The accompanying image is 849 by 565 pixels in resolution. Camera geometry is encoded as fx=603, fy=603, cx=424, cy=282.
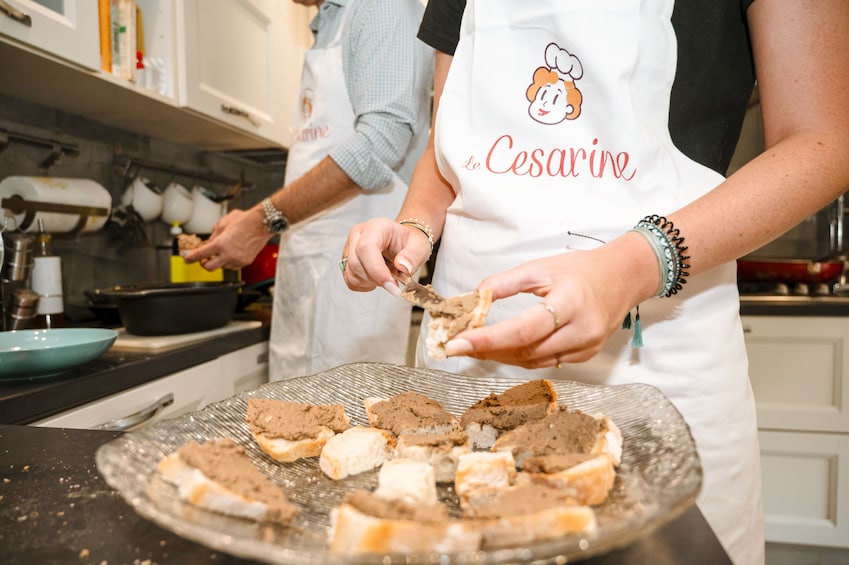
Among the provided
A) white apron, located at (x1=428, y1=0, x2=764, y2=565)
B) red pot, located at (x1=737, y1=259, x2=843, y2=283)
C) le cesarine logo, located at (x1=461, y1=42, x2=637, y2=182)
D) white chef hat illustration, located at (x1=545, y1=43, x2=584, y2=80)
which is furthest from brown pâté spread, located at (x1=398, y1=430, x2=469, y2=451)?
red pot, located at (x1=737, y1=259, x2=843, y2=283)

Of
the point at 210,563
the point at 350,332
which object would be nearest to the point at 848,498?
the point at 350,332

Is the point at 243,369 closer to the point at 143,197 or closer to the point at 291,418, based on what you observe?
the point at 143,197

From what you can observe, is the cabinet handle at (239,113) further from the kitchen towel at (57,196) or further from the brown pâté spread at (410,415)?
the brown pâté spread at (410,415)

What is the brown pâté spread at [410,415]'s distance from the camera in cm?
67

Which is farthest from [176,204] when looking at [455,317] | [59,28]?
[455,317]

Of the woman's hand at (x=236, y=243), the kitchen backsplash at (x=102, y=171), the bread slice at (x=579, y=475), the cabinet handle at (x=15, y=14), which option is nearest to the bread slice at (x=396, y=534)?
the bread slice at (x=579, y=475)

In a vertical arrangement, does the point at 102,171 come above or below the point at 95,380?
above

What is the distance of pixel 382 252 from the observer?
2.87 ft

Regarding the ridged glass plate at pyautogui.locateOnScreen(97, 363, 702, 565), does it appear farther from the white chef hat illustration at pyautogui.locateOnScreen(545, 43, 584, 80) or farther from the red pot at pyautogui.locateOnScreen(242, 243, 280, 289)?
the red pot at pyautogui.locateOnScreen(242, 243, 280, 289)

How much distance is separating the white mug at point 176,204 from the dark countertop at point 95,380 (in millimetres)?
713

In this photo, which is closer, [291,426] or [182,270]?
[291,426]

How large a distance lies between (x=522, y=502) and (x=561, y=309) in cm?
19

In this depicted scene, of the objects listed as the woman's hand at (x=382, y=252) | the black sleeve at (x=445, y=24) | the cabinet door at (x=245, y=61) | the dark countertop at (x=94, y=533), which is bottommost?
the dark countertop at (x=94, y=533)

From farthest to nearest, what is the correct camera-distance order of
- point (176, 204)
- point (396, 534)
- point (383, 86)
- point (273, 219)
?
point (176, 204), point (273, 219), point (383, 86), point (396, 534)
